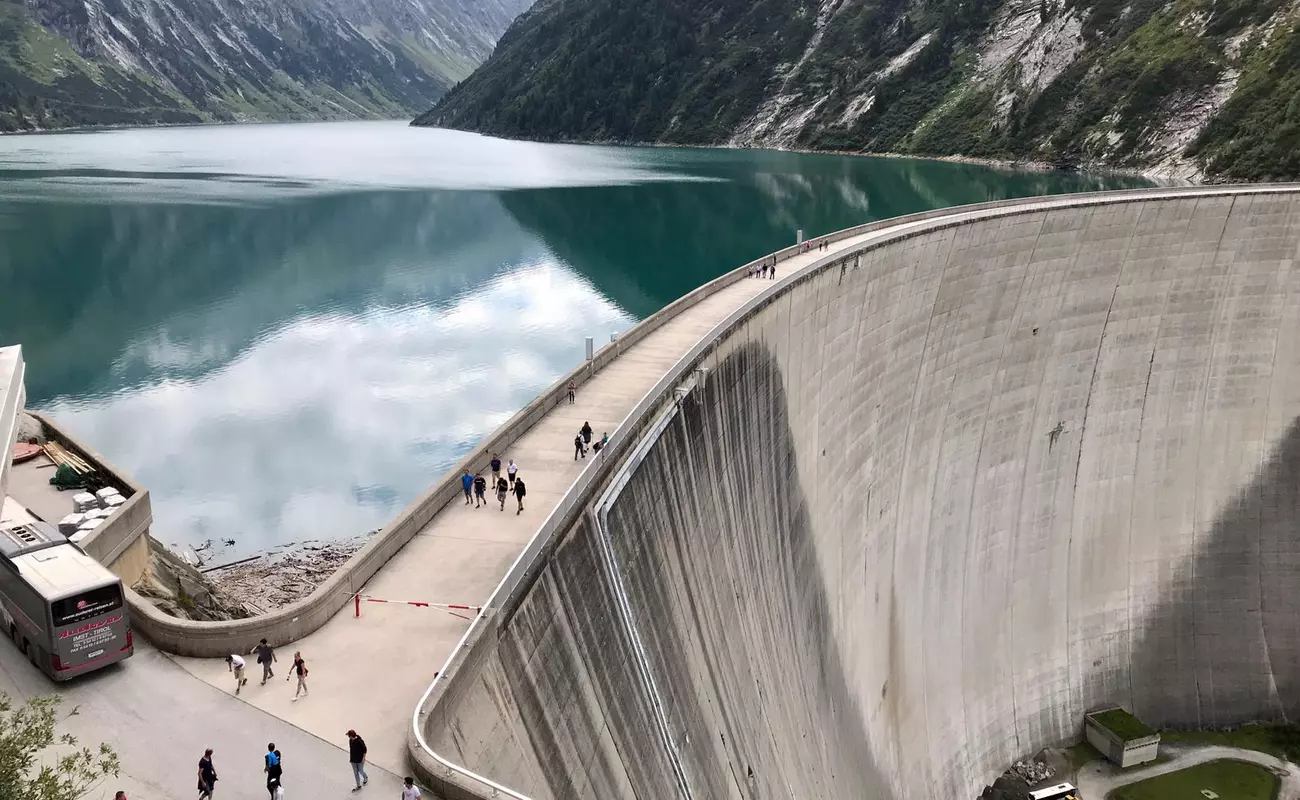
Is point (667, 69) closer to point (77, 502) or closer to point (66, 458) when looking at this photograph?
point (66, 458)

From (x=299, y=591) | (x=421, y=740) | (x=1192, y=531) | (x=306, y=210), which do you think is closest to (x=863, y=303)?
(x=1192, y=531)

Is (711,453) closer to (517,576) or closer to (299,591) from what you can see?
(517,576)

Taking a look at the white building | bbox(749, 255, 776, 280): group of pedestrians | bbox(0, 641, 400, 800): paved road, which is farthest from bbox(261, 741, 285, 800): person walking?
bbox(749, 255, 776, 280): group of pedestrians

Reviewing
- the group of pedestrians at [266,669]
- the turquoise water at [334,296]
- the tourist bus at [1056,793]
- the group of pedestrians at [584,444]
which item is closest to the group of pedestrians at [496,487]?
the group of pedestrians at [584,444]

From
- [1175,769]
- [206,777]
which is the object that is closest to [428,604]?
[206,777]

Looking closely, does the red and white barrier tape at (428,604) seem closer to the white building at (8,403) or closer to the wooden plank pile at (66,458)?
the white building at (8,403)
